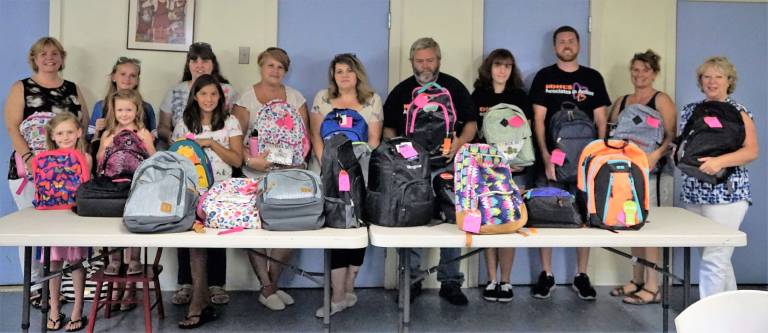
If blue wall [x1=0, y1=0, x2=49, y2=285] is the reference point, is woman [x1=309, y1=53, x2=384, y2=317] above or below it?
below

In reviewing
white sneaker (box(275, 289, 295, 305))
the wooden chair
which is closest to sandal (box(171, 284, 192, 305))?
the wooden chair

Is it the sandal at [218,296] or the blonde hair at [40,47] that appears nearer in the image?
the blonde hair at [40,47]

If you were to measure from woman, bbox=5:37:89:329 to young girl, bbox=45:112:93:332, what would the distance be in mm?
439

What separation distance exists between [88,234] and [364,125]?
1.76 metres

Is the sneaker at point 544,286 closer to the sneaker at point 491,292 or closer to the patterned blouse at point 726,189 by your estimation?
the sneaker at point 491,292

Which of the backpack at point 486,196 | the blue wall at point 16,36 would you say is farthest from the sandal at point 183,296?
the backpack at point 486,196

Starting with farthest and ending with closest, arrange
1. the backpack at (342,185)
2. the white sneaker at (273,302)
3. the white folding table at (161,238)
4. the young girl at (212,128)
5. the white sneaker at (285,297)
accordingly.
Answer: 1. the white sneaker at (285,297)
2. the white sneaker at (273,302)
3. the young girl at (212,128)
4. the backpack at (342,185)
5. the white folding table at (161,238)

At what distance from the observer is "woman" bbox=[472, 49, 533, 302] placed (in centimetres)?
420

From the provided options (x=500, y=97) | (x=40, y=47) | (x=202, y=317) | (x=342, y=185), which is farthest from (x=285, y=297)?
(x=40, y=47)

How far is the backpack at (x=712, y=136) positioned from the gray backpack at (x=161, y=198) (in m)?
2.56

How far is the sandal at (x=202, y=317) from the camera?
11.8 feet

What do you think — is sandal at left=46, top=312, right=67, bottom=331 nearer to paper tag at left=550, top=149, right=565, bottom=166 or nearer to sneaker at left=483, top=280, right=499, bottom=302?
sneaker at left=483, top=280, right=499, bottom=302

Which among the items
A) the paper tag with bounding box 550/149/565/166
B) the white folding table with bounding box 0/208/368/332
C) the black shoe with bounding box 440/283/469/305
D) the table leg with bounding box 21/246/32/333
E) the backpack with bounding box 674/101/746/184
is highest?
the backpack with bounding box 674/101/746/184

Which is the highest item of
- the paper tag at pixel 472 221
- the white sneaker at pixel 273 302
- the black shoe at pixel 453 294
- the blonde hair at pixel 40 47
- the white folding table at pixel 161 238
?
the blonde hair at pixel 40 47
